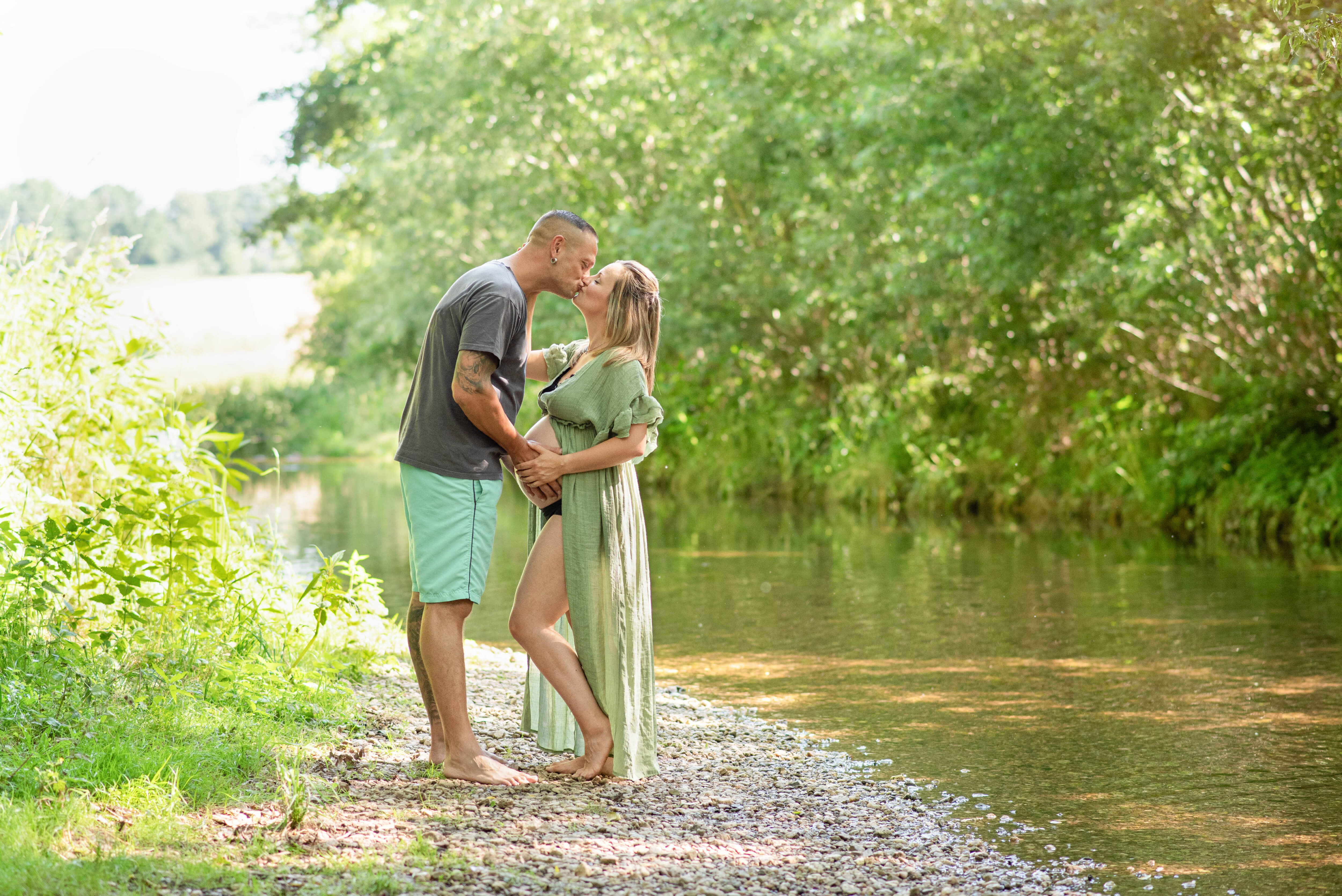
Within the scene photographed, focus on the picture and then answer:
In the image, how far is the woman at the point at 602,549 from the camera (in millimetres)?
4742

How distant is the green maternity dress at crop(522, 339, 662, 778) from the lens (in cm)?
472

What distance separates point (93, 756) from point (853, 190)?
16.2 metres

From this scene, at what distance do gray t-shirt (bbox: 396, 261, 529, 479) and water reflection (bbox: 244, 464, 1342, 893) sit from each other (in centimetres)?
202

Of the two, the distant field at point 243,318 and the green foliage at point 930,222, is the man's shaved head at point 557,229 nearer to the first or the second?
the green foliage at point 930,222

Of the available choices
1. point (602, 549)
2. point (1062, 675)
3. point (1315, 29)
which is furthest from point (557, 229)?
point (1062, 675)

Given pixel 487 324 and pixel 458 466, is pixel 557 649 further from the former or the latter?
pixel 487 324

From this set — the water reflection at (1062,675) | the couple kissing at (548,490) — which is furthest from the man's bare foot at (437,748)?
the water reflection at (1062,675)

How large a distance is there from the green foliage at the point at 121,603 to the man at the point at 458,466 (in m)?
0.66

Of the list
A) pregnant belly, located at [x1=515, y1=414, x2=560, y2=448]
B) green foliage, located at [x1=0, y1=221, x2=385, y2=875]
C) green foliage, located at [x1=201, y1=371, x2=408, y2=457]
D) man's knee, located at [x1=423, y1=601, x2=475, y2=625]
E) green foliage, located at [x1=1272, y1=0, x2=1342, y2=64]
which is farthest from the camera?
green foliage, located at [x1=201, y1=371, x2=408, y2=457]

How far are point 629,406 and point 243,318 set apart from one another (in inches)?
2649

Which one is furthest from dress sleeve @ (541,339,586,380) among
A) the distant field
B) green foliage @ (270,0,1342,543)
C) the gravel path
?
the distant field

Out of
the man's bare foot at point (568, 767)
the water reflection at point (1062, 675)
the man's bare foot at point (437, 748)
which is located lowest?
the water reflection at point (1062, 675)

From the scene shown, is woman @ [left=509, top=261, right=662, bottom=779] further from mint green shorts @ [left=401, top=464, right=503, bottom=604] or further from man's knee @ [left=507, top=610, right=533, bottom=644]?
mint green shorts @ [left=401, top=464, right=503, bottom=604]

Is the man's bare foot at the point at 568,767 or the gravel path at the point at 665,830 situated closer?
the gravel path at the point at 665,830
